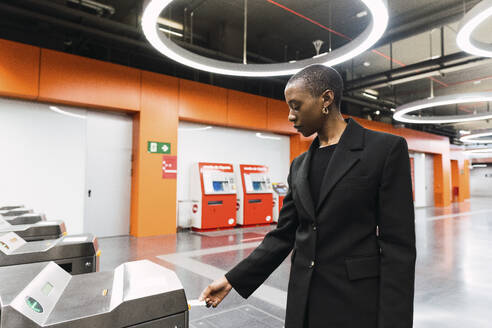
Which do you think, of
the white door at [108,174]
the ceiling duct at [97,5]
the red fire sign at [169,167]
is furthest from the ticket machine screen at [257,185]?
the ceiling duct at [97,5]

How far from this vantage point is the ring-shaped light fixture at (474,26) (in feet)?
10.4

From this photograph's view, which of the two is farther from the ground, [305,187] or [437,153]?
[437,153]

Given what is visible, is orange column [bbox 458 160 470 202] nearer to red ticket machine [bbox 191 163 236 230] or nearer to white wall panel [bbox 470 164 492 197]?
white wall panel [bbox 470 164 492 197]

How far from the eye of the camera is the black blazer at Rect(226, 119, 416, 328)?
0.92m

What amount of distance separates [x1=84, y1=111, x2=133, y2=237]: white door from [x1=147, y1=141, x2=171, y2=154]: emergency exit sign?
1.79ft

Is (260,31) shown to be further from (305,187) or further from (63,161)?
(305,187)

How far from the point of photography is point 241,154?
8039 mm

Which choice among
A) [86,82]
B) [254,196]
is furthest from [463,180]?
[86,82]

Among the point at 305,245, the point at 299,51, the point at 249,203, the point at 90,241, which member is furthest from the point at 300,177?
the point at 299,51

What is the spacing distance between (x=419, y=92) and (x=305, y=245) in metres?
12.0

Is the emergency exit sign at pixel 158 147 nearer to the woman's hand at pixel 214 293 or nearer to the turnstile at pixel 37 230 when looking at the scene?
the turnstile at pixel 37 230

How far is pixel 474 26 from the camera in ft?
11.5

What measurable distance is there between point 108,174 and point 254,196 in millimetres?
3321

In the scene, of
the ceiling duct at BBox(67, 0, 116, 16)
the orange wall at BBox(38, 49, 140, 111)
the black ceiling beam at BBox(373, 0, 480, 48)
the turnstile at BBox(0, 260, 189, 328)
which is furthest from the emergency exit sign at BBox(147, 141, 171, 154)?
the turnstile at BBox(0, 260, 189, 328)
